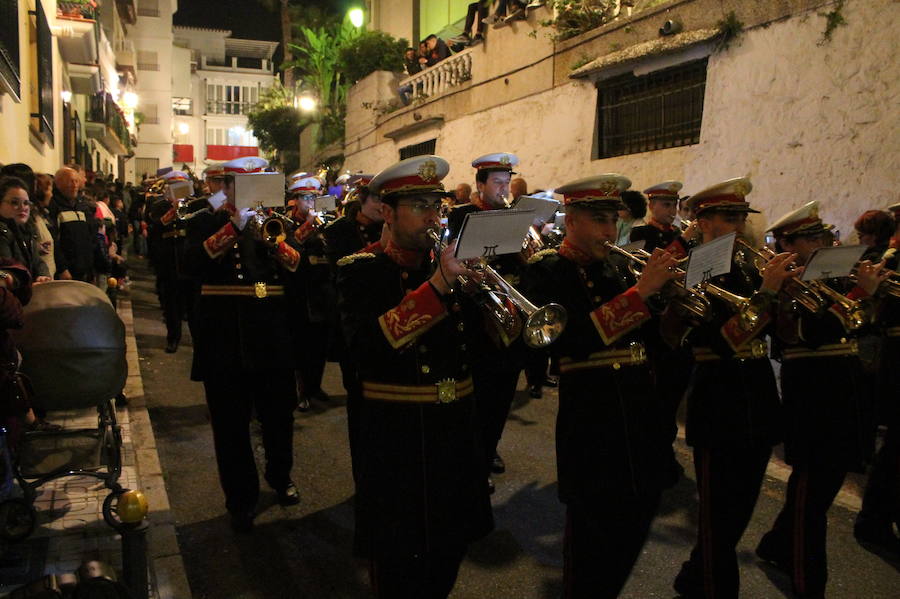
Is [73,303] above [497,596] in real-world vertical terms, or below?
above

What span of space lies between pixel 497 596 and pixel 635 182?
886 cm

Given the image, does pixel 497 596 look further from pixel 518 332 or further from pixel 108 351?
pixel 108 351

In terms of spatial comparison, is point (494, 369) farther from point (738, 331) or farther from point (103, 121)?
point (103, 121)

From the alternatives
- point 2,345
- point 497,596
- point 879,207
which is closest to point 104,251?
point 2,345

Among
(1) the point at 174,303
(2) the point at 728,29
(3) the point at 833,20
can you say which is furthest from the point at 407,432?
(2) the point at 728,29

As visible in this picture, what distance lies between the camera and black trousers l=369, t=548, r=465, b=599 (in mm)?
2949

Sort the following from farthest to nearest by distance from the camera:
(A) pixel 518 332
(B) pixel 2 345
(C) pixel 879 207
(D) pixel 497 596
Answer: (C) pixel 879 207, (D) pixel 497 596, (B) pixel 2 345, (A) pixel 518 332

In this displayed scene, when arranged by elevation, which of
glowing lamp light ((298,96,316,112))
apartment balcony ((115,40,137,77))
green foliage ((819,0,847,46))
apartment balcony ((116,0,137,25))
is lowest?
green foliage ((819,0,847,46))

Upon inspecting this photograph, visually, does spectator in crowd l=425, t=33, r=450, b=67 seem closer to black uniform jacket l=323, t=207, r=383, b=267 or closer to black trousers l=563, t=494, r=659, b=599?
black uniform jacket l=323, t=207, r=383, b=267

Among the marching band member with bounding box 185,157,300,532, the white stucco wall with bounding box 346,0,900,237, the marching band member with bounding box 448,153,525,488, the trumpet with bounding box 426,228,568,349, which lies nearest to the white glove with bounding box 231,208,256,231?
the marching band member with bounding box 185,157,300,532

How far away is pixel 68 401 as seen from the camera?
4.36 metres

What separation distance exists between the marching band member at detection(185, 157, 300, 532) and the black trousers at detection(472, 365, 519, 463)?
1275mm

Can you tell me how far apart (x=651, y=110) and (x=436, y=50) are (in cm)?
962

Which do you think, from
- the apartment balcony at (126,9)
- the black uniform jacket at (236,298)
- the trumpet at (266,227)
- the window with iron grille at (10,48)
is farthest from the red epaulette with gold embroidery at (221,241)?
the apartment balcony at (126,9)
